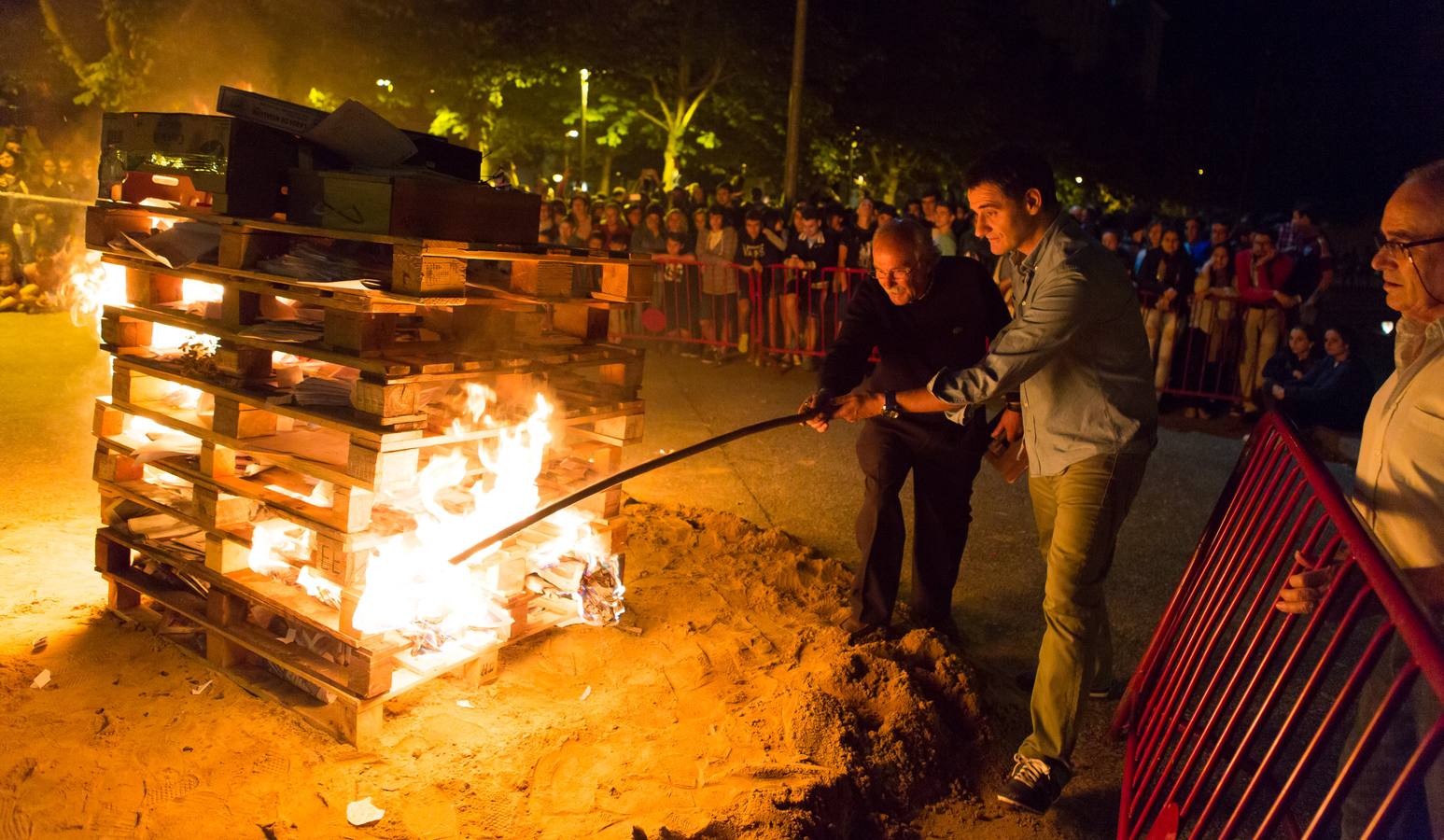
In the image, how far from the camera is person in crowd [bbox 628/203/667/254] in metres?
14.1

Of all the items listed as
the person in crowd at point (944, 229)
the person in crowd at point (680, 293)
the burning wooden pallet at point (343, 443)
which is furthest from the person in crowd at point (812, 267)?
the burning wooden pallet at point (343, 443)

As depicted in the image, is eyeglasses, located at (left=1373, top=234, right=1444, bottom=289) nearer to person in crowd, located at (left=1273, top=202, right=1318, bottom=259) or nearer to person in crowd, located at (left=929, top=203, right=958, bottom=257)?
person in crowd, located at (left=929, top=203, right=958, bottom=257)

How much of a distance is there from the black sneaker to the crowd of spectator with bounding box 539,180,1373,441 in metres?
6.72

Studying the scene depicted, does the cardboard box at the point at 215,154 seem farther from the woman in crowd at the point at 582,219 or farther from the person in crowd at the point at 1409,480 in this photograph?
the woman in crowd at the point at 582,219

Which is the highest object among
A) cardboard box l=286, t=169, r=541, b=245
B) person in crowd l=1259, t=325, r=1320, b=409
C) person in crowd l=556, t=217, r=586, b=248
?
person in crowd l=556, t=217, r=586, b=248

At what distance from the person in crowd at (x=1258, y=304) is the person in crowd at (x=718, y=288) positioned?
5706mm

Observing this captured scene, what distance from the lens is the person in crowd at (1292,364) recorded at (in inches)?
391

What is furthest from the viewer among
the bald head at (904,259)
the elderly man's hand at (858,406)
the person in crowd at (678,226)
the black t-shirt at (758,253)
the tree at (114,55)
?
the tree at (114,55)

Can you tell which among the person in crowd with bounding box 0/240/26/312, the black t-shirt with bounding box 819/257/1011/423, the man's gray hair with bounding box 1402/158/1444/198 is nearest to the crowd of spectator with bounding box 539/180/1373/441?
the black t-shirt with bounding box 819/257/1011/423

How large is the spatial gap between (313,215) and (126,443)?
1600mm

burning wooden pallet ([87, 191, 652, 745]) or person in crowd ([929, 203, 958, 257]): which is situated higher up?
person in crowd ([929, 203, 958, 257])

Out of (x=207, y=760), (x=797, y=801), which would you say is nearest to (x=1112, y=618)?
(x=797, y=801)

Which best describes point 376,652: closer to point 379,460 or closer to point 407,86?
point 379,460

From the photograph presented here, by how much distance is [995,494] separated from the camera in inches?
309
